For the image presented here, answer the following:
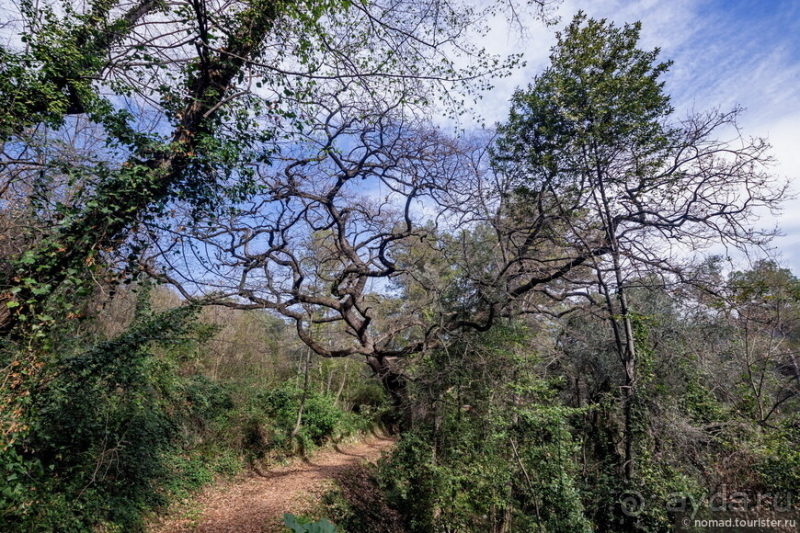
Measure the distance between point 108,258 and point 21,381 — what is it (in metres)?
1.51

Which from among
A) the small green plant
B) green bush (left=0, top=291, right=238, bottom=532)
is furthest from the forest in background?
the small green plant

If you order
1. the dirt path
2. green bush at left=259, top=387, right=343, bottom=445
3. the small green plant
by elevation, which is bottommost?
the dirt path

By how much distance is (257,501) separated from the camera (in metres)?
6.90

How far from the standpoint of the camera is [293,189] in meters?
7.21

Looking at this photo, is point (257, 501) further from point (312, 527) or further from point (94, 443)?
A: point (312, 527)

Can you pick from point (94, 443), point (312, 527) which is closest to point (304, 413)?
point (94, 443)

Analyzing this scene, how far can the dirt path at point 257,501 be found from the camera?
5.72m

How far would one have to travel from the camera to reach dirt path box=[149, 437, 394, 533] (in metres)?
5.72

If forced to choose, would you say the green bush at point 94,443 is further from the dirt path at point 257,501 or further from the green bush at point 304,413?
the green bush at point 304,413

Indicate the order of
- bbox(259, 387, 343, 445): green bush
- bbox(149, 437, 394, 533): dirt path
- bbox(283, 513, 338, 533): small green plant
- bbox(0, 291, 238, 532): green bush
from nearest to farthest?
bbox(283, 513, 338, 533): small green plant < bbox(0, 291, 238, 532): green bush < bbox(149, 437, 394, 533): dirt path < bbox(259, 387, 343, 445): green bush

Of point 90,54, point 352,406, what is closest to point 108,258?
point 90,54

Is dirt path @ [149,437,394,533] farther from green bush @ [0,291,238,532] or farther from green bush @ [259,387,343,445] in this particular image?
green bush @ [259,387,343,445]

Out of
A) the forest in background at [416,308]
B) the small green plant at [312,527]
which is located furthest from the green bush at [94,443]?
the small green plant at [312,527]

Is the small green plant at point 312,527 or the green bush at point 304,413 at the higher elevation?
the small green plant at point 312,527
